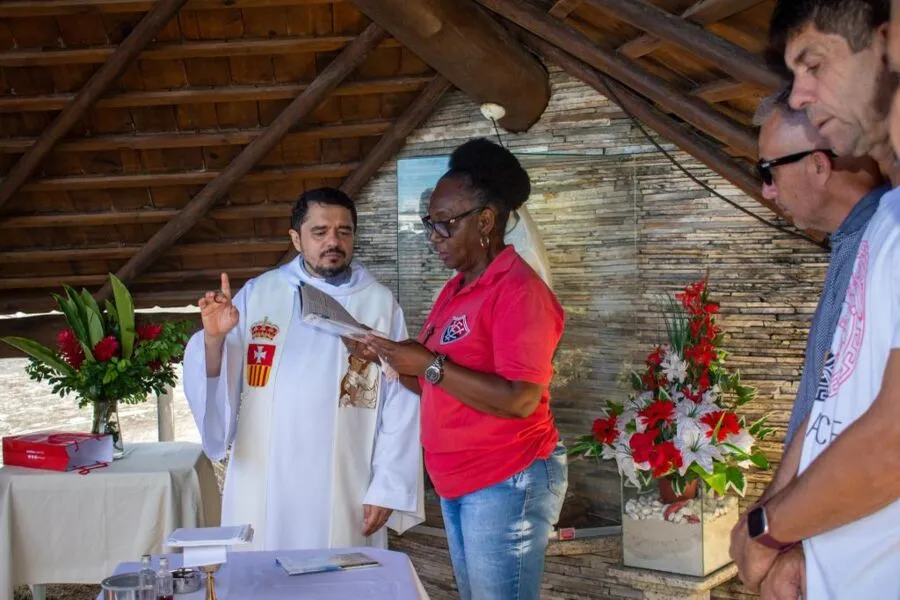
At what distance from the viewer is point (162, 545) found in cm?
333

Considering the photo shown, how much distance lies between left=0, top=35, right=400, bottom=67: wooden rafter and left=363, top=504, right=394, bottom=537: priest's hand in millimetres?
3016

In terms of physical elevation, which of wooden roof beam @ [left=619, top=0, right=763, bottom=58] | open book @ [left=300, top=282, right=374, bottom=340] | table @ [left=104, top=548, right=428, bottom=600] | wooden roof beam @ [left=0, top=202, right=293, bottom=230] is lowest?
table @ [left=104, top=548, right=428, bottom=600]

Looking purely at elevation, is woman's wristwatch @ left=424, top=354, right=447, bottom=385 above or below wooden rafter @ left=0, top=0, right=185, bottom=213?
below

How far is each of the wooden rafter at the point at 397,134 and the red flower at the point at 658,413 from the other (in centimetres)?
260

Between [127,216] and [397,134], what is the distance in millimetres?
1744

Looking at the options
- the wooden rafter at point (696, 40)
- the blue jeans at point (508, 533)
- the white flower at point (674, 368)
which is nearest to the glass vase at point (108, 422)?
the blue jeans at point (508, 533)

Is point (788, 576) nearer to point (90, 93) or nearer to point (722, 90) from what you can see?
point (722, 90)

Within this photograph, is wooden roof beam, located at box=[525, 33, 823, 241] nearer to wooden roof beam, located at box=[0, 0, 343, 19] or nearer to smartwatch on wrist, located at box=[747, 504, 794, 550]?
wooden roof beam, located at box=[0, 0, 343, 19]

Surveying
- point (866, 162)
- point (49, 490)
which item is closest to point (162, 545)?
point (49, 490)

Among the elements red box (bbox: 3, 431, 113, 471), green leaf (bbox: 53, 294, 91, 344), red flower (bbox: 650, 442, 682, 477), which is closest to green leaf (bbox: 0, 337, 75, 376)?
green leaf (bbox: 53, 294, 91, 344)

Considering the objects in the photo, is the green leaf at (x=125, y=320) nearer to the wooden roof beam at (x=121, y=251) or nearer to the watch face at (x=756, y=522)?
the wooden roof beam at (x=121, y=251)

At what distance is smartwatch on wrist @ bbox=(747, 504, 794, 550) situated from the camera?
1311 millimetres

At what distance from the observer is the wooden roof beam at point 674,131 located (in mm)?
4004

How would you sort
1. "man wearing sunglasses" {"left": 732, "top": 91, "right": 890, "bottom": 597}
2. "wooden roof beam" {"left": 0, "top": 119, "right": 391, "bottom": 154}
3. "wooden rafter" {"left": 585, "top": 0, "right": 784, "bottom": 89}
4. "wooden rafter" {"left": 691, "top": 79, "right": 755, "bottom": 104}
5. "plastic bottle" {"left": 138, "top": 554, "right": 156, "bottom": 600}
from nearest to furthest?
"man wearing sunglasses" {"left": 732, "top": 91, "right": 890, "bottom": 597}, "plastic bottle" {"left": 138, "top": 554, "right": 156, "bottom": 600}, "wooden rafter" {"left": 585, "top": 0, "right": 784, "bottom": 89}, "wooden rafter" {"left": 691, "top": 79, "right": 755, "bottom": 104}, "wooden roof beam" {"left": 0, "top": 119, "right": 391, "bottom": 154}
